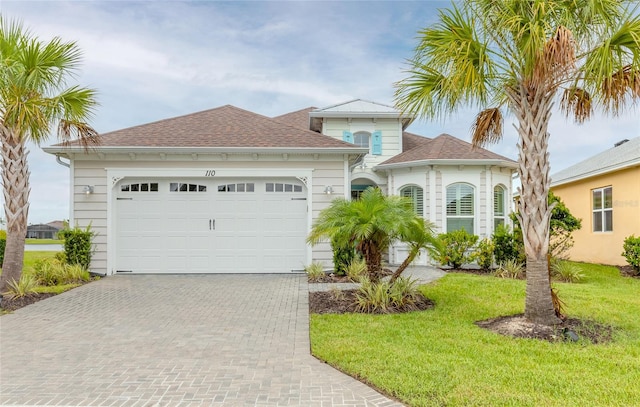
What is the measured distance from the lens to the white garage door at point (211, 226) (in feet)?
37.7

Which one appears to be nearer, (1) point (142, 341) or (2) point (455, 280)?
(1) point (142, 341)

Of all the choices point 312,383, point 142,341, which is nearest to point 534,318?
point 312,383

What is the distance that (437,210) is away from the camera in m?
12.8

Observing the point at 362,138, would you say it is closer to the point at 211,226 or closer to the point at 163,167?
the point at 211,226

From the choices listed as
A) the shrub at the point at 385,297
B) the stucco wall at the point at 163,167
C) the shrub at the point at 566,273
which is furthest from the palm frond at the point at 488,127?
the shrub at the point at 566,273

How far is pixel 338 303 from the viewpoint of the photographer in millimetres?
7508

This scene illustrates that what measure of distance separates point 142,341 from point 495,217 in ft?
36.5

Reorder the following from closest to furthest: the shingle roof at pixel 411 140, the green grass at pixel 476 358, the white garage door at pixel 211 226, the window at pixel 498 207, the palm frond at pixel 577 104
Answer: the green grass at pixel 476 358 < the palm frond at pixel 577 104 < the white garage door at pixel 211 226 < the window at pixel 498 207 < the shingle roof at pixel 411 140

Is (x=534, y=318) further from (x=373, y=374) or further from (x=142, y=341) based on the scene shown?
(x=142, y=341)

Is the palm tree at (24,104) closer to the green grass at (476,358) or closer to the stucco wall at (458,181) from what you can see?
the green grass at (476,358)

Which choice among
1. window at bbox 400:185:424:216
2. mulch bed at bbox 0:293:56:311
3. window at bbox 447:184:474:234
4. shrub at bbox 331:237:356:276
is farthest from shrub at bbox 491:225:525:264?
mulch bed at bbox 0:293:56:311

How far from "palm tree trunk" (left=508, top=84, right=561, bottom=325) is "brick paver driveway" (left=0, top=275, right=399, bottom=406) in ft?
10.5

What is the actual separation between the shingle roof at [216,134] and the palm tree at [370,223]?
3.98m

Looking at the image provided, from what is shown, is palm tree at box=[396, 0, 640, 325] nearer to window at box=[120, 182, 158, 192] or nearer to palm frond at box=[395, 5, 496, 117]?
palm frond at box=[395, 5, 496, 117]
